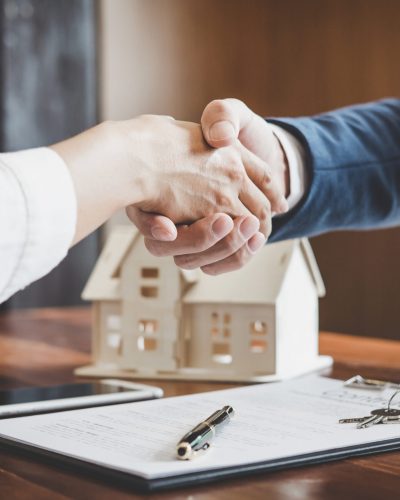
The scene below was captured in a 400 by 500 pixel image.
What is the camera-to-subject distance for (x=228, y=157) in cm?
109

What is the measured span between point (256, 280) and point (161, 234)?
0.15 metres

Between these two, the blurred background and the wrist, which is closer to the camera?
the wrist

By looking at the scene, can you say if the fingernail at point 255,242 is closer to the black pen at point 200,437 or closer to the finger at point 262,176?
the finger at point 262,176

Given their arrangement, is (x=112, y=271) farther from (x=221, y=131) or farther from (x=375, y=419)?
(x=375, y=419)

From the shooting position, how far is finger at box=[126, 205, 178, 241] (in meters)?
1.01

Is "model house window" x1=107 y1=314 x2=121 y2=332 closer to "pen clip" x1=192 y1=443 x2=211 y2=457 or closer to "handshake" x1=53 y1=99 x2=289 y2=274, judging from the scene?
"handshake" x1=53 y1=99 x2=289 y2=274

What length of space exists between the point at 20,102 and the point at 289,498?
2305mm

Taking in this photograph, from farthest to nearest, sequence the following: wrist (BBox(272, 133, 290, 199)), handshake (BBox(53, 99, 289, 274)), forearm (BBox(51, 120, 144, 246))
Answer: wrist (BBox(272, 133, 290, 199))
handshake (BBox(53, 99, 289, 274))
forearm (BBox(51, 120, 144, 246))

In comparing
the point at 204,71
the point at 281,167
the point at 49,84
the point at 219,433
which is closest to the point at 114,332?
the point at 281,167

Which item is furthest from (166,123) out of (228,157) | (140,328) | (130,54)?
(130,54)

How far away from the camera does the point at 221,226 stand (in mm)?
1058

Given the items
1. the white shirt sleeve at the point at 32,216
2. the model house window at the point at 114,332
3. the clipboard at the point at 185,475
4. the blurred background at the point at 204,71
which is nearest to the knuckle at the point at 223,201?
the model house window at the point at 114,332

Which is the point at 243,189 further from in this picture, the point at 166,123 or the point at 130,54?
the point at 130,54

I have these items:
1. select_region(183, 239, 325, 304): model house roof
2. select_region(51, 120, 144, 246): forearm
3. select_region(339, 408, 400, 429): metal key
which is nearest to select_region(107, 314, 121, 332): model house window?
select_region(183, 239, 325, 304): model house roof
